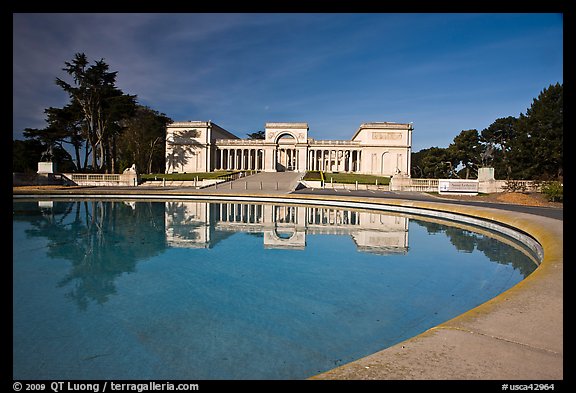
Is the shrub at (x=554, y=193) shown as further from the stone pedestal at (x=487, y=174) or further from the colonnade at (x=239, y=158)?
the colonnade at (x=239, y=158)

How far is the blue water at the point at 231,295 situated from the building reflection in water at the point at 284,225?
156 mm

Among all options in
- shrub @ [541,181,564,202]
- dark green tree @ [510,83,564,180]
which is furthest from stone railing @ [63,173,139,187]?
dark green tree @ [510,83,564,180]

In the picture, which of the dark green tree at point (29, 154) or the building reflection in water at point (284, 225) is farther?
the dark green tree at point (29, 154)

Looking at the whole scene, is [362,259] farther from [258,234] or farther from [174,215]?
[174,215]

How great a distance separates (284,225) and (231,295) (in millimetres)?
8671

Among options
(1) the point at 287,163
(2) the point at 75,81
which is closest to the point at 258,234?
(2) the point at 75,81

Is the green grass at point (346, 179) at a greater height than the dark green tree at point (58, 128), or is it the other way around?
the dark green tree at point (58, 128)

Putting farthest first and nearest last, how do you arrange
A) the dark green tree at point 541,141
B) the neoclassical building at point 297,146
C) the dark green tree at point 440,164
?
the neoclassical building at point 297,146, the dark green tree at point 440,164, the dark green tree at point 541,141

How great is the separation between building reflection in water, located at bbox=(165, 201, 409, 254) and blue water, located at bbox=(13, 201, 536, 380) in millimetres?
156

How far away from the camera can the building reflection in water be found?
11.9 meters

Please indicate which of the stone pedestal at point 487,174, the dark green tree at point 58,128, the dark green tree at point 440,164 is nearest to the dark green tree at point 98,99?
the dark green tree at point 58,128

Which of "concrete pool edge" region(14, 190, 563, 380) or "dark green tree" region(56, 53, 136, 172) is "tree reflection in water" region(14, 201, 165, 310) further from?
"dark green tree" region(56, 53, 136, 172)

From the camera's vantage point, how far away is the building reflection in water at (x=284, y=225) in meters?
11.9

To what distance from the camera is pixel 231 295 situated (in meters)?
6.88
